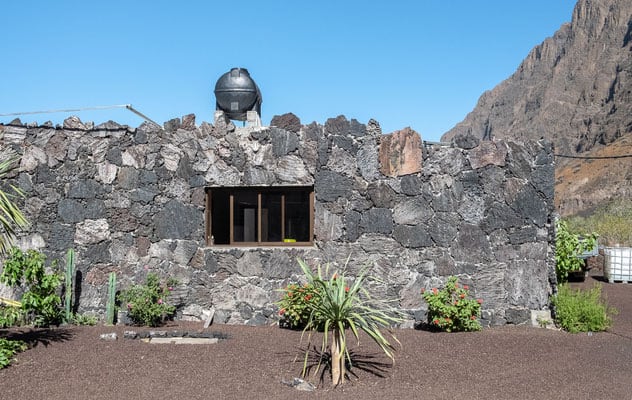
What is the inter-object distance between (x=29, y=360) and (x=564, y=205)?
51.7 meters

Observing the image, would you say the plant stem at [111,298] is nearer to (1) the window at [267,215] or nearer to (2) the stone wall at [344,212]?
(2) the stone wall at [344,212]

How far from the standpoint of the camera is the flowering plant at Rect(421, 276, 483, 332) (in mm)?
8695

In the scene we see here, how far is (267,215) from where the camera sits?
31.6ft

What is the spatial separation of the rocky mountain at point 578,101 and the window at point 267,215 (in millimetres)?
42055

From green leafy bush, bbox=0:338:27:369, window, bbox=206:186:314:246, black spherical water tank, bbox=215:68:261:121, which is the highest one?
black spherical water tank, bbox=215:68:261:121

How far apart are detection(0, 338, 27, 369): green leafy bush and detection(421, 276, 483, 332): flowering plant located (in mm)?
5137

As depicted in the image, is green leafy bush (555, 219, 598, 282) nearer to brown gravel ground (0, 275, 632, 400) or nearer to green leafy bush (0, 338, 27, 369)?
brown gravel ground (0, 275, 632, 400)

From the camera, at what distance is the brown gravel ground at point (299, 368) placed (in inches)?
231

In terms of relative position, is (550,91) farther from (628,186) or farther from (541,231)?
(541,231)

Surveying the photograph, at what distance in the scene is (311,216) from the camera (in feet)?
31.1

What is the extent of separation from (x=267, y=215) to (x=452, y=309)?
301 cm

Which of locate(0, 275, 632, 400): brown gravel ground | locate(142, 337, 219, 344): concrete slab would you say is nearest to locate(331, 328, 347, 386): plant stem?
locate(0, 275, 632, 400): brown gravel ground

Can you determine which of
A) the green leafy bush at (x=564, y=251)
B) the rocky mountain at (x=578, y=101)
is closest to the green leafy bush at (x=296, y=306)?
the green leafy bush at (x=564, y=251)

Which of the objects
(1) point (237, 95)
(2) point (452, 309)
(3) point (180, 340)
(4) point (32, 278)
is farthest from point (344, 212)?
(4) point (32, 278)
